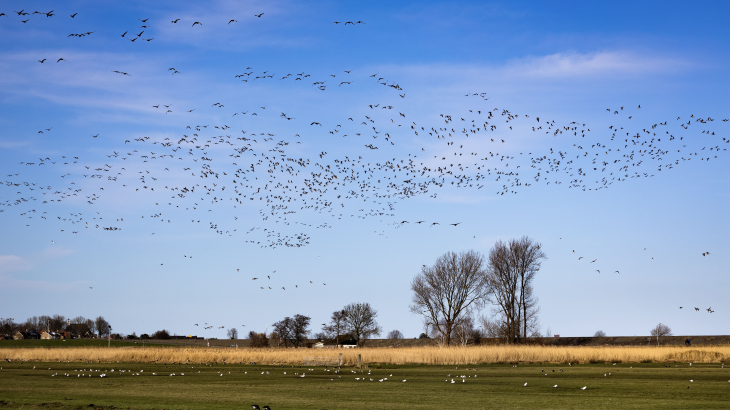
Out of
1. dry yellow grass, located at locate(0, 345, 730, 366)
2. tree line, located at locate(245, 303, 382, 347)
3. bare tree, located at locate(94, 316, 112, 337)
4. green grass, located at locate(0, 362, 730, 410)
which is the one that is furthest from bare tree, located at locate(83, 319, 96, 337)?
green grass, located at locate(0, 362, 730, 410)

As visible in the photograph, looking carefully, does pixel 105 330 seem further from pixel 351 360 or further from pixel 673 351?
pixel 673 351

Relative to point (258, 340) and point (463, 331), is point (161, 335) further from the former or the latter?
point (463, 331)

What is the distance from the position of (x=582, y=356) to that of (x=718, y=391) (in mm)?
33826

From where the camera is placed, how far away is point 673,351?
176 ft

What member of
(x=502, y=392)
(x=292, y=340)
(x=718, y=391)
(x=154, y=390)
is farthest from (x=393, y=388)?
(x=292, y=340)

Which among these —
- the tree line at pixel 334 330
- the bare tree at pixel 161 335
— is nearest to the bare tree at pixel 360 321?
the tree line at pixel 334 330

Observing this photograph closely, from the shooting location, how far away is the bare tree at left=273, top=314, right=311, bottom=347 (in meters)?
130

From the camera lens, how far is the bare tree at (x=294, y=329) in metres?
130

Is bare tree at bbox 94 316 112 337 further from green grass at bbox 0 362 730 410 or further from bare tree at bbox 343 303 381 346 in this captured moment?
green grass at bbox 0 362 730 410

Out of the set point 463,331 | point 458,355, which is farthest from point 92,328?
point 458,355

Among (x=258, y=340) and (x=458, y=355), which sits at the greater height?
(x=458, y=355)

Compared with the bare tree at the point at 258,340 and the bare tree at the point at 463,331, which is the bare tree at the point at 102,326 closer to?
the bare tree at the point at 258,340

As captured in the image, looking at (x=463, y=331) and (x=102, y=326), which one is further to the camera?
(x=102, y=326)

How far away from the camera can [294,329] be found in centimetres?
13062
